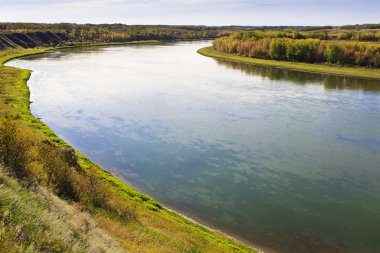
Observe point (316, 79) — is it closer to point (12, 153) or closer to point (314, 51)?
point (314, 51)

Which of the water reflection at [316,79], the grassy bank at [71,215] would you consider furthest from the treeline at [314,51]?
the grassy bank at [71,215]

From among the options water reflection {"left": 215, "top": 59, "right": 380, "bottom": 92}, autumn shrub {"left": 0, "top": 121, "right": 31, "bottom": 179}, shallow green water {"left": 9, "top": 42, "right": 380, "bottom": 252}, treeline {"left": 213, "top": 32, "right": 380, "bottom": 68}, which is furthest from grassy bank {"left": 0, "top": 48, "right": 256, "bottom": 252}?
treeline {"left": 213, "top": 32, "right": 380, "bottom": 68}

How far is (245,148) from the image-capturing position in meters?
29.0

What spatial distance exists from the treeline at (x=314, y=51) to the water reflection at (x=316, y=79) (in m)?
10.6

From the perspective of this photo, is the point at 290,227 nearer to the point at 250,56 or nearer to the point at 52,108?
the point at 52,108

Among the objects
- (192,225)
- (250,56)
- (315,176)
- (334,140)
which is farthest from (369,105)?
(250,56)

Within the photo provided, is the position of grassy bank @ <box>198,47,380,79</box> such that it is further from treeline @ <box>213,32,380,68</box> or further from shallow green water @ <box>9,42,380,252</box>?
shallow green water @ <box>9,42,380,252</box>

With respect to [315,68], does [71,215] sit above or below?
below

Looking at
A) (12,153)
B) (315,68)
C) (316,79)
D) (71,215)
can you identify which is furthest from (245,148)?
(315,68)

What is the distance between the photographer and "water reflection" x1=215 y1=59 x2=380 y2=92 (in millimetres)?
58750

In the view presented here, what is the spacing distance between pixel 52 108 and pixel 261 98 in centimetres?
2370

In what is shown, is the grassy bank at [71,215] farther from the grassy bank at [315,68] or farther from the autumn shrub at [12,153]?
the grassy bank at [315,68]

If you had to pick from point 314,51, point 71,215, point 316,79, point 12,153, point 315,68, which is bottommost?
point 316,79

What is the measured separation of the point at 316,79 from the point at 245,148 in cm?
4175
